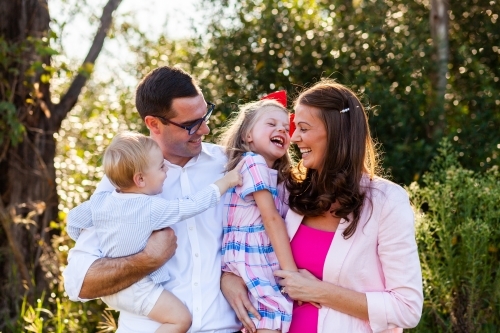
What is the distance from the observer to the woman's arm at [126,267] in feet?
10.4

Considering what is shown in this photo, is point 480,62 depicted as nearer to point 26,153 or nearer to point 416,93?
point 416,93

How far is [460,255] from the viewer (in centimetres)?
483

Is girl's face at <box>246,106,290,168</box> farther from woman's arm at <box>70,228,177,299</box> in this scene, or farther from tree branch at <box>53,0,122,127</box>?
tree branch at <box>53,0,122,127</box>

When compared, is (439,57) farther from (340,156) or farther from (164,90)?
(340,156)

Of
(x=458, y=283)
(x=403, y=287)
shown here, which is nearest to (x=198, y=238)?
(x=403, y=287)

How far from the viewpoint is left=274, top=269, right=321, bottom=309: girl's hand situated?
3070 millimetres

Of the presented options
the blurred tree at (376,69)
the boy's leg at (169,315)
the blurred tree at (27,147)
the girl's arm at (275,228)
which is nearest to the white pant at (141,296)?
the boy's leg at (169,315)

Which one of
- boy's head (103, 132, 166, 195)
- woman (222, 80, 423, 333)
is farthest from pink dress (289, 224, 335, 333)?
boy's head (103, 132, 166, 195)

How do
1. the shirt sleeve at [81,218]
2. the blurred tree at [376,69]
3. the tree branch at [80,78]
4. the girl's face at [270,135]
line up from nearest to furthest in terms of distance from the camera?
the shirt sleeve at [81,218] < the girl's face at [270,135] < the blurred tree at [376,69] < the tree branch at [80,78]

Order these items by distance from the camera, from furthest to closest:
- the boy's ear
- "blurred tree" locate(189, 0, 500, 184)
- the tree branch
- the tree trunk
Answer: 1. the tree branch
2. the tree trunk
3. "blurred tree" locate(189, 0, 500, 184)
4. the boy's ear

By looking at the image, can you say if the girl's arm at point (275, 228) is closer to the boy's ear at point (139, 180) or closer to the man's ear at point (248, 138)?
the man's ear at point (248, 138)

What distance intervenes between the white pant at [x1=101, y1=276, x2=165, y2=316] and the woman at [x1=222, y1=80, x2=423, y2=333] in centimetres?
36

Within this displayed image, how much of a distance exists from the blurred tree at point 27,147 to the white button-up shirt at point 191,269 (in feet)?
11.0

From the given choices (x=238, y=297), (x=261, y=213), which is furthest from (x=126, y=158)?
(x=238, y=297)
